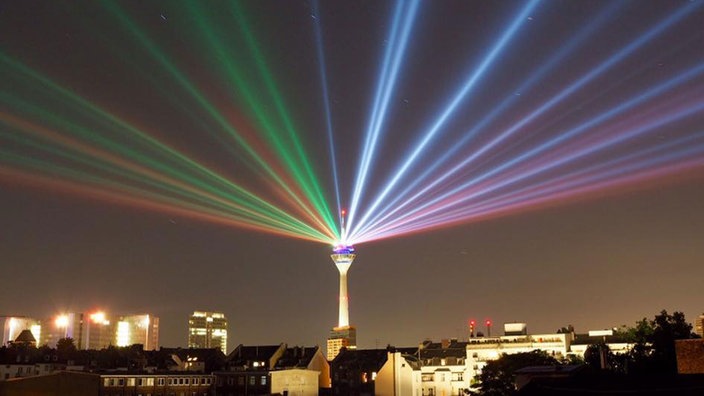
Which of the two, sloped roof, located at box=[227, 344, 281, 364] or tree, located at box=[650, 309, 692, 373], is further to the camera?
sloped roof, located at box=[227, 344, 281, 364]

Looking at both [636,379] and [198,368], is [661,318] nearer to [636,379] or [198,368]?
[636,379]

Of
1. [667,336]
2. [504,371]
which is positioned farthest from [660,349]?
[504,371]

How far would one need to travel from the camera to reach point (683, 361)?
28.8 metres

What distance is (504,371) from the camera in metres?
68.9

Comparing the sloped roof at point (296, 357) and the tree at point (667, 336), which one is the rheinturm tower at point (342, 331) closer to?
the sloped roof at point (296, 357)

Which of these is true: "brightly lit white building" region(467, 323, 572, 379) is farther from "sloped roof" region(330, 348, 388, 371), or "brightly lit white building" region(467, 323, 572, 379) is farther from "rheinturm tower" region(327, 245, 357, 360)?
"rheinturm tower" region(327, 245, 357, 360)

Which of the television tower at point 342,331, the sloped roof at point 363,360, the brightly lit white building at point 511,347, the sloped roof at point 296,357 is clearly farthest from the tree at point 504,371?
the television tower at point 342,331

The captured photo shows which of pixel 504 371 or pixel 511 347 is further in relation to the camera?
pixel 511 347

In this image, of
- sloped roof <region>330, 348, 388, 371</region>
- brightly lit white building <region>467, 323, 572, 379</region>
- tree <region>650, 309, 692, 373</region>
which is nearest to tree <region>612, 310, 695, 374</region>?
tree <region>650, 309, 692, 373</region>

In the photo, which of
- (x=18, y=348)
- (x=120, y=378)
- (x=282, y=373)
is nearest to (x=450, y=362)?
(x=282, y=373)

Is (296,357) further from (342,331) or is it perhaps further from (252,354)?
(342,331)

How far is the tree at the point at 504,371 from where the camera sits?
216ft

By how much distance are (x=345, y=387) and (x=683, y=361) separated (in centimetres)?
7815

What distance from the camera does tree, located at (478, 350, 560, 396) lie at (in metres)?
65.9
